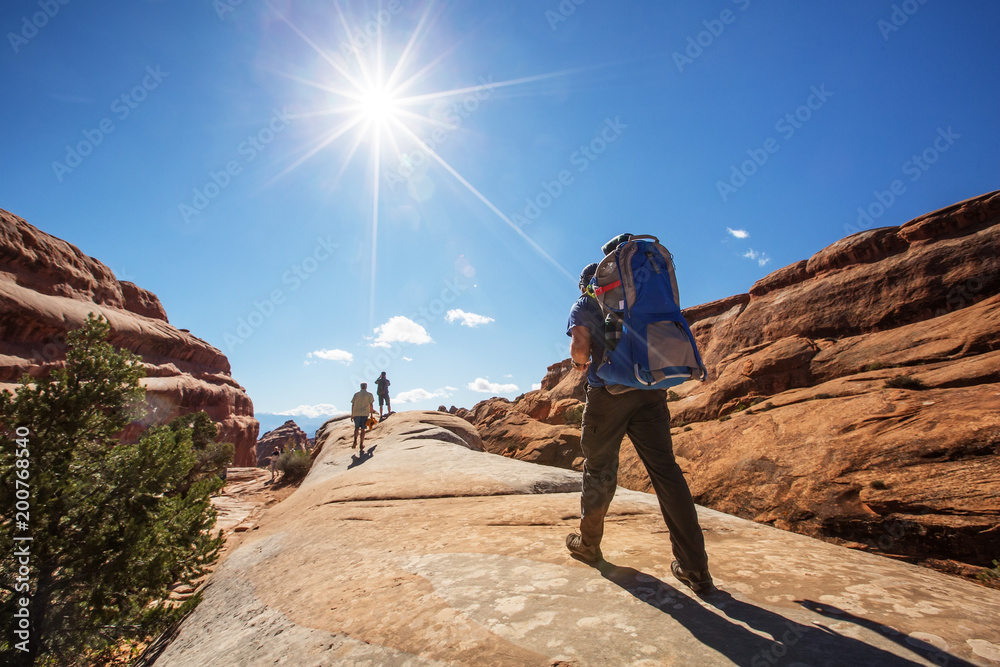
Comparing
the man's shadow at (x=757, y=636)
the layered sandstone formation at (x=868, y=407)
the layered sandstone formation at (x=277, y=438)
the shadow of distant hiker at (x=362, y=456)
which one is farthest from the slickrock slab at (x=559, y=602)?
the layered sandstone formation at (x=277, y=438)

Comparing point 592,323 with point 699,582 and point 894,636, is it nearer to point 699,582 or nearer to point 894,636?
point 699,582

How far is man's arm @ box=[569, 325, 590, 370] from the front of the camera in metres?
3.22

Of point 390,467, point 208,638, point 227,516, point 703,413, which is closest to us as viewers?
point 208,638

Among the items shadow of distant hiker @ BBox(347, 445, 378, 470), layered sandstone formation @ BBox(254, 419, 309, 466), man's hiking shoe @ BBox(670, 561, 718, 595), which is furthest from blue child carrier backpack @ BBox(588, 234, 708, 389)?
layered sandstone formation @ BBox(254, 419, 309, 466)

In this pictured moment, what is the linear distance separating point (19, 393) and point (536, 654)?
616cm

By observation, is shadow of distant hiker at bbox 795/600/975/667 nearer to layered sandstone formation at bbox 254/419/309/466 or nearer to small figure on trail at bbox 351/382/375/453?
small figure on trail at bbox 351/382/375/453

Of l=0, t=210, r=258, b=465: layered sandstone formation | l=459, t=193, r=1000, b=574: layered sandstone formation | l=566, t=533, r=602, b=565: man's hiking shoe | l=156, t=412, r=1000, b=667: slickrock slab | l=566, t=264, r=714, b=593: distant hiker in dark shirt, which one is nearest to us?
l=156, t=412, r=1000, b=667: slickrock slab

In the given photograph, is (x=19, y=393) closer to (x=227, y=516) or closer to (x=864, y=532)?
(x=227, y=516)

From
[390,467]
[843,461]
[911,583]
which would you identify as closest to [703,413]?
[843,461]

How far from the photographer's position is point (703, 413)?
18.8 meters

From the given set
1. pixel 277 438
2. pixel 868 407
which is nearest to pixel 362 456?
pixel 868 407

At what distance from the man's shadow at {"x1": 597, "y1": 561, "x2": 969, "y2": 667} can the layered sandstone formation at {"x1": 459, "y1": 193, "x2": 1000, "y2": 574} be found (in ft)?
A: 20.1

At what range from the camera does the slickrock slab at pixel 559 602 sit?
6.20 feet

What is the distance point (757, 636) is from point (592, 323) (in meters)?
2.16
